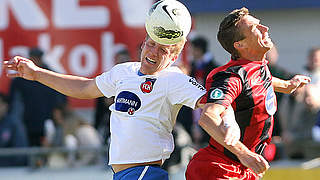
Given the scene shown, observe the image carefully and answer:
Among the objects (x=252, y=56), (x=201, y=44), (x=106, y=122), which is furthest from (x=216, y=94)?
(x=201, y=44)

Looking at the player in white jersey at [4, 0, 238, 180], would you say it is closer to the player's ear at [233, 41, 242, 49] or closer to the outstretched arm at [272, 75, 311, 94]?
the player's ear at [233, 41, 242, 49]

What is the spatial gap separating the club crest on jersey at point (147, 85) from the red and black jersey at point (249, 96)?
34cm

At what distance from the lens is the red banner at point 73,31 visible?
440 inches

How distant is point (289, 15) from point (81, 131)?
3.92 metres

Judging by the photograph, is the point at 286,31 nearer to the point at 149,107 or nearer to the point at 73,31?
the point at 73,31

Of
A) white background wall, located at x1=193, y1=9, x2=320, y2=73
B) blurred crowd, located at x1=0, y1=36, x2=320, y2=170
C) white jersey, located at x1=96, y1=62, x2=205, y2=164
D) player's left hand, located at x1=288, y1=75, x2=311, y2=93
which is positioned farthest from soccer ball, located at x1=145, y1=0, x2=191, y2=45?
white background wall, located at x1=193, y1=9, x2=320, y2=73

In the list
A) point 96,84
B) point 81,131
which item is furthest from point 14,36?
point 96,84

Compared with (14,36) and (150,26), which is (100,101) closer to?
(14,36)

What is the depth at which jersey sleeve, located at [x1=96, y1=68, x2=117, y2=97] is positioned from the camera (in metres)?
4.89

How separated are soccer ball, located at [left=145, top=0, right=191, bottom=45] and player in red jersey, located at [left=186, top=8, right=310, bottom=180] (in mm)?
294

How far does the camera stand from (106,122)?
9242 millimetres

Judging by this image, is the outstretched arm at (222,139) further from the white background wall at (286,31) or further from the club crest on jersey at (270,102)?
the white background wall at (286,31)

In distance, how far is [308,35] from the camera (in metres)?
11.5

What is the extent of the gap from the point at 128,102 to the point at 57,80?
2.11ft
